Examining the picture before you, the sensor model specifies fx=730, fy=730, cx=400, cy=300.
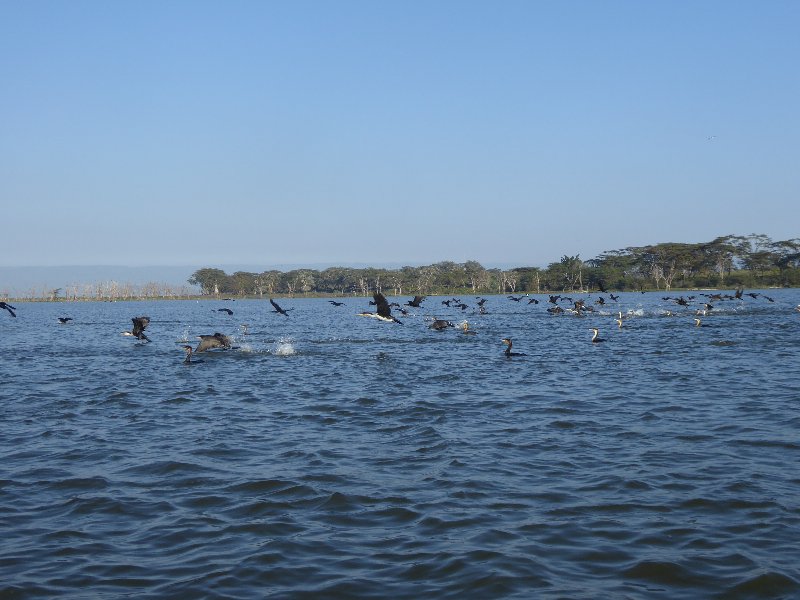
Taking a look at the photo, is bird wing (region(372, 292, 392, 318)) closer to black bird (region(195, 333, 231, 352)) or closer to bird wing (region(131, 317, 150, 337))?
black bird (region(195, 333, 231, 352))

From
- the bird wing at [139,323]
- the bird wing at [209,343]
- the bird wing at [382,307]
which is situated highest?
the bird wing at [382,307]

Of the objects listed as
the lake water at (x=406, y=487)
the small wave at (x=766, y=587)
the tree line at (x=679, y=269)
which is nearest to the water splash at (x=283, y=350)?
the lake water at (x=406, y=487)

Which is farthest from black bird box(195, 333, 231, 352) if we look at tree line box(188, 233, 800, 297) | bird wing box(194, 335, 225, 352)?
tree line box(188, 233, 800, 297)

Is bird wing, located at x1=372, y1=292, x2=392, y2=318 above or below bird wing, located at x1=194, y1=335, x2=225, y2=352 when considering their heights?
above

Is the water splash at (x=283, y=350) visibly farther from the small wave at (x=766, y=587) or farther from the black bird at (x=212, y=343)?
the small wave at (x=766, y=587)

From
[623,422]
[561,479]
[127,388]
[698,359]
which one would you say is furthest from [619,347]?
[561,479]

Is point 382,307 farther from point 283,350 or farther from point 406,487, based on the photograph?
point 406,487

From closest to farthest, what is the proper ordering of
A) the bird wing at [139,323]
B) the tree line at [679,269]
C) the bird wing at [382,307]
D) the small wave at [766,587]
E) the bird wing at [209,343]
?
the small wave at [766,587] → the bird wing at [382,307] → the bird wing at [209,343] → the bird wing at [139,323] → the tree line at [679,269]

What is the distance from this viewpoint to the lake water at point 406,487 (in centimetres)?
687

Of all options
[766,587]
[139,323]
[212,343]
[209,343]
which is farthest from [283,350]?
[766,587]

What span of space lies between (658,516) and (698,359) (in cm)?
1854

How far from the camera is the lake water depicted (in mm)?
6867

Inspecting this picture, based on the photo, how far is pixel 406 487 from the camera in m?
9.80

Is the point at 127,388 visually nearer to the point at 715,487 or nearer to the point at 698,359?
the point at 715,487
